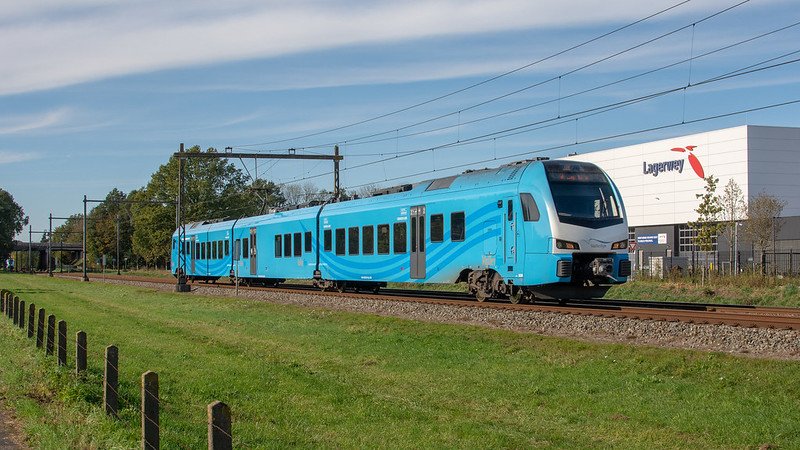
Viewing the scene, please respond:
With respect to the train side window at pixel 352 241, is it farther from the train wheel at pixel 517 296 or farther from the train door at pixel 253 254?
the train door at pixel 253 254

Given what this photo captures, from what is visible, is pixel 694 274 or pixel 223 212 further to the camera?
pixel 223 212

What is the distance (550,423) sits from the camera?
1006 centimetres

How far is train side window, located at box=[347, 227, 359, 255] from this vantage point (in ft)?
94.5

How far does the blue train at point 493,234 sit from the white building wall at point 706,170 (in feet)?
118

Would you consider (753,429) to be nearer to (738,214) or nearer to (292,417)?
(292,417)

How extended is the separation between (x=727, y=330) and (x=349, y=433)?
7714 mm

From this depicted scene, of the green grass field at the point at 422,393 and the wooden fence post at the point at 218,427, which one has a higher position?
the wooden fence post at the point at 218,427

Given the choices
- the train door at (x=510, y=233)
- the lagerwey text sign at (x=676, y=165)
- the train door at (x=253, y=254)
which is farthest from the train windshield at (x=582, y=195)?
the lagerwey text sign at (x=676, y=165)

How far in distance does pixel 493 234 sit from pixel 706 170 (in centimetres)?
4291

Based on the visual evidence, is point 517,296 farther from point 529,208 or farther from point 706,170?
point 706,170

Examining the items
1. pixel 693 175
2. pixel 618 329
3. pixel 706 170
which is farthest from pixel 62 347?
pixel 693 175

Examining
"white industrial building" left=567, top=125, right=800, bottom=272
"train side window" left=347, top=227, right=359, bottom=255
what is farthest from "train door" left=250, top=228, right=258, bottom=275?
"white industrial building" left=567, top=125, right=800, bottom=272

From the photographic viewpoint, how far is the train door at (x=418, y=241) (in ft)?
80.2

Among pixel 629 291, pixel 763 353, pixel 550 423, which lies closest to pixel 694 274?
pixel 629 291
